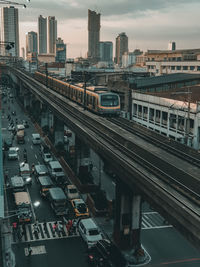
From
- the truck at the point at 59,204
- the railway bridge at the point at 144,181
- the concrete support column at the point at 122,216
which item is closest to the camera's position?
the railway bridge at the point at 144,181

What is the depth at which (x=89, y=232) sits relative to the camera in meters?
34.1

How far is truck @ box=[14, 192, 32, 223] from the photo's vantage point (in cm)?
3797

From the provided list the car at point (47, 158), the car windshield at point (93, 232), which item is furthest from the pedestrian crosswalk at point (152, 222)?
the car at point (47, 158)

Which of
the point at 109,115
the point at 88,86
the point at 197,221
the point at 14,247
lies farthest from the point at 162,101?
the point at 197,221

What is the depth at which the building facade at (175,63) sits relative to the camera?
106 m

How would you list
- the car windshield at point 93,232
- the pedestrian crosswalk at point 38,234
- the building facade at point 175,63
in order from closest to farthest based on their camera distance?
the car windshield at point 93,232, the pedestrian crosswalk at point 38,234, the building facade at point 175,63

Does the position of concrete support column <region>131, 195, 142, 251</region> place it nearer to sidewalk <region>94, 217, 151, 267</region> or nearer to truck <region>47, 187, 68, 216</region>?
sidewalk <region>94, 217, 151, 267</region>

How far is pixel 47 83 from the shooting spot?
326 feet

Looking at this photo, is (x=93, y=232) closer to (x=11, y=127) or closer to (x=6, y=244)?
(x=6, y=244)

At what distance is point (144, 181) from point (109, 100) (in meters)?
30.1

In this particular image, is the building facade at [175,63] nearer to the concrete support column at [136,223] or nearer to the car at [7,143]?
the car at [7,143]

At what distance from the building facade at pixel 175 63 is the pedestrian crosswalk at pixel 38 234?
81.7 meters

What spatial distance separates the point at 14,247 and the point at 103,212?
40.6 feet

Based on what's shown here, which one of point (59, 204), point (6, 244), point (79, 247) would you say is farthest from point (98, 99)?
point (6, 244)
